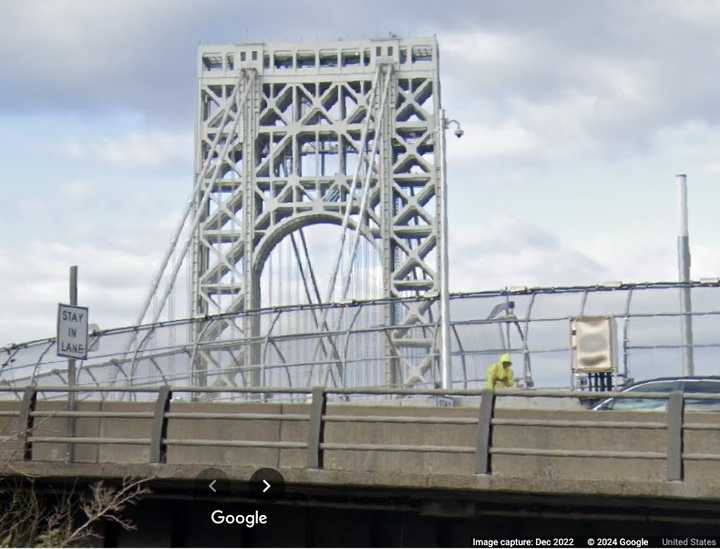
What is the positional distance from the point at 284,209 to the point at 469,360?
4145 cm

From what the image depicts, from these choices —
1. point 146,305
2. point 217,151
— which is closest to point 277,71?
point 217,151

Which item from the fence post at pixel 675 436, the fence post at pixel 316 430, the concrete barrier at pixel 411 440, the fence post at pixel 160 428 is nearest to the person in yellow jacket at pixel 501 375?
the concrete barrier at pixel 411 440

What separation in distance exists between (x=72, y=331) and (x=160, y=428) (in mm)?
2716

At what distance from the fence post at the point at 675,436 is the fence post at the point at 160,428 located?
6056mm

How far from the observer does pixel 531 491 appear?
1608 cm

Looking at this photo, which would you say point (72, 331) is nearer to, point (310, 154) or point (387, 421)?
point (387, 421)

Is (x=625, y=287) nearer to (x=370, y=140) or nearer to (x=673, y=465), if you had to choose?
(x=673, y=465)

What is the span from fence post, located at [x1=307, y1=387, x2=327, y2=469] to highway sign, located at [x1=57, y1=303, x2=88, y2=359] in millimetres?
4077

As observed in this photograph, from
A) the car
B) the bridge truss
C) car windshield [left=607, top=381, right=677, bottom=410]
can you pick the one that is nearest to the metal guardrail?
car windshield [left=607, top=381, right=677, bottom=410]

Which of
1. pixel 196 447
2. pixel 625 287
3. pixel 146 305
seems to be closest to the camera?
pixel 196 447

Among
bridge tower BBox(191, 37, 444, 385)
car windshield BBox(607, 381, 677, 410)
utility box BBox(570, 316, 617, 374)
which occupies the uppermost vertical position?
bridge tower BBox(191, 37, 444, 385)

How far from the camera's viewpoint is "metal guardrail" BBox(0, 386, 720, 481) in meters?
16.0

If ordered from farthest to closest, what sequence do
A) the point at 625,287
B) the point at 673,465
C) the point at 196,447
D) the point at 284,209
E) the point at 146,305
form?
the point at 284,209
the point at 146,305
the point at 625,287
the point at 196,447
the point at 673,465

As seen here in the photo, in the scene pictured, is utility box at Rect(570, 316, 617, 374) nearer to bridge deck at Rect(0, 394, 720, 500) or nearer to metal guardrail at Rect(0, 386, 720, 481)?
metal guardrail at Rect(0, 386, 720, 481)
